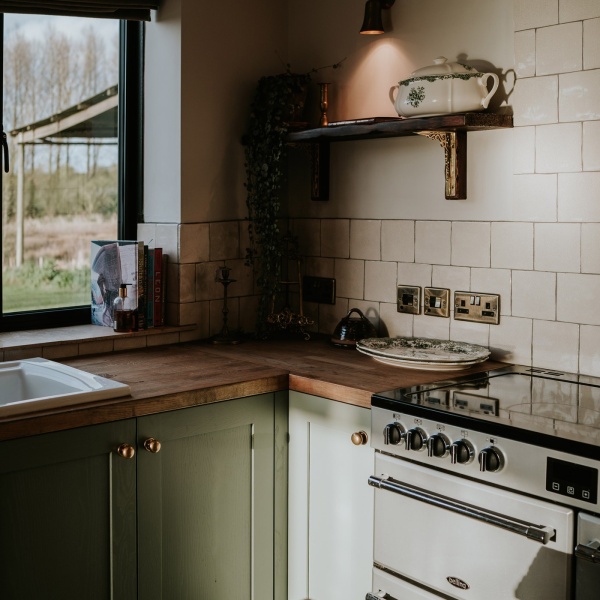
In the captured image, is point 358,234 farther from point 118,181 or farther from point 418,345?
point 118,181

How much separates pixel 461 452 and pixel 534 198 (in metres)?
0.91

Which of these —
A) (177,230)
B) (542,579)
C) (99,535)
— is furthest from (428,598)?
(177,230)

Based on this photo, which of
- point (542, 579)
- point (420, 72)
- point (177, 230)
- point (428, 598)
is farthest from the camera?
point (177, 230)

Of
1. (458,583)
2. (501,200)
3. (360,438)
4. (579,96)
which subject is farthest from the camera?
(501,200)

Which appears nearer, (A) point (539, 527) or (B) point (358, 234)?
(A) point (539, 527)

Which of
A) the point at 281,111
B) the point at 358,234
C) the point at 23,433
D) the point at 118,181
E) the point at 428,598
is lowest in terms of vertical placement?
the point at 428,598

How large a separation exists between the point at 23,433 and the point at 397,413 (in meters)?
0.92

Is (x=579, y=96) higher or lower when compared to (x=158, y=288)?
higher

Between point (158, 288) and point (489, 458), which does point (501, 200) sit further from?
point (158, 288)

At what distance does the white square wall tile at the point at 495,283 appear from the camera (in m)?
2.69

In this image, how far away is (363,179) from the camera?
122 inches

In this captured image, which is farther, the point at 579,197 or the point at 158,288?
the point at 158,288

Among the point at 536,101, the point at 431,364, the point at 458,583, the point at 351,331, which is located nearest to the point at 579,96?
the point at 536,101

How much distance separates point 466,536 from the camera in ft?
6.76
